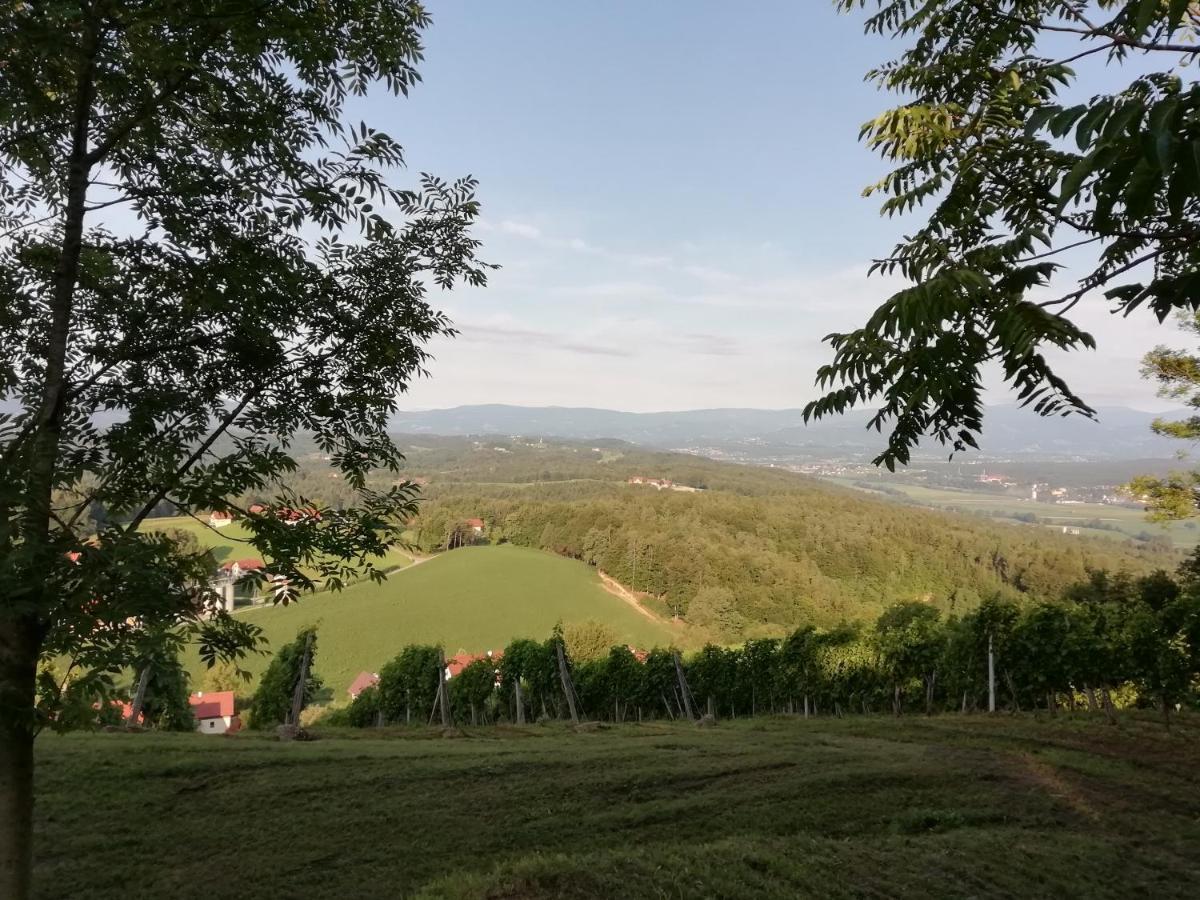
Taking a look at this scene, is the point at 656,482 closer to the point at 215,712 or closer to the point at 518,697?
the point at 215,712

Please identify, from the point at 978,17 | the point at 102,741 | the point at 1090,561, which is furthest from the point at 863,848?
the point at 1090,561

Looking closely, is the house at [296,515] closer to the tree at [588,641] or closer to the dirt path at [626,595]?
the tree at [588,641]

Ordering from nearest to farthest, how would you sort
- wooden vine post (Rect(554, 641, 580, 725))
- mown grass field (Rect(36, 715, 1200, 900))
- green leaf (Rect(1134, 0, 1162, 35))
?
1. green leaf (Rect(1134, 0, 1162, 35))
2. mown grass field (Rect(36, 715, 1200, 900))
3. wooden vine post (Rect(554, 641, 580, 725))

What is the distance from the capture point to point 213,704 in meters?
39.1

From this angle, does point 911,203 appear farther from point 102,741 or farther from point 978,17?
point 102,741

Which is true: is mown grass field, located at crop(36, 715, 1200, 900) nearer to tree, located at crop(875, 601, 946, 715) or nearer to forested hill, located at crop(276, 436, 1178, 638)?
tree, located at crop(875, 601, 946, 715)

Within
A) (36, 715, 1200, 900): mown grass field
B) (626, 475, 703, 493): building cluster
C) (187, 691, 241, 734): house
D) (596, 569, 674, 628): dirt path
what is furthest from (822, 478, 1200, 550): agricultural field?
(187, 691, 241, 734): house

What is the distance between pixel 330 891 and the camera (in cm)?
655

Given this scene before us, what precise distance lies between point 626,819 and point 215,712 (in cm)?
3964

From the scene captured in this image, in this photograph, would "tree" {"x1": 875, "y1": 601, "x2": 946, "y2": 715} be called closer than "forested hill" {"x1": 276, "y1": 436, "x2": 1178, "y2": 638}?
Yes

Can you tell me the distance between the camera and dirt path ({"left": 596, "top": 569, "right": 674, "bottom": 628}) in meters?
68.6

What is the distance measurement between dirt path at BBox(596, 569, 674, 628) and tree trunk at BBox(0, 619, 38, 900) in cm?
6577

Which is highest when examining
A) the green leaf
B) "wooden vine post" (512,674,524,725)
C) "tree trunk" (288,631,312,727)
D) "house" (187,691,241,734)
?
the green leaf

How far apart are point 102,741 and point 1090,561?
85.0 m
